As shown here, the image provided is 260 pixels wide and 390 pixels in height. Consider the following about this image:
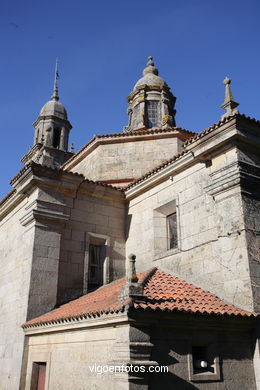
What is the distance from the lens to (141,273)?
8164 mm

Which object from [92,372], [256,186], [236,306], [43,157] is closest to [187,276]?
[236,306]

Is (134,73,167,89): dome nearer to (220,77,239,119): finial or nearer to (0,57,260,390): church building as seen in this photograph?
(0,57,260,390): church building

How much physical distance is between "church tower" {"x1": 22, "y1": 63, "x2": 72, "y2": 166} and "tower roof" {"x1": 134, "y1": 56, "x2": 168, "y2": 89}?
7.54 meters

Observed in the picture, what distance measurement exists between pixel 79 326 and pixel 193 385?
2039 mm

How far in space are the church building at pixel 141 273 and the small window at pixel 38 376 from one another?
27 mm

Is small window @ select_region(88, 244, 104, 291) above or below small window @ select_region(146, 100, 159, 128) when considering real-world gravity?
below

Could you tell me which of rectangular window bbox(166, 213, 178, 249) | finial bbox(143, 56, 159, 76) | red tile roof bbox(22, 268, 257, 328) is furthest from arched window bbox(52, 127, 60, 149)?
red tile roof bbox(22, 268, 257, 328)

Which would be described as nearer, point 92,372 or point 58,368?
point 92,372

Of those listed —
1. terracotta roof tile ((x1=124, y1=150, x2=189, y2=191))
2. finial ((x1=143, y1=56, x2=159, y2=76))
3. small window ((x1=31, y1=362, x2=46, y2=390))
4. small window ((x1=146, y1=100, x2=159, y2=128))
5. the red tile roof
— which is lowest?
small window ((x1=31, y1=362, x2=46, y2=390))

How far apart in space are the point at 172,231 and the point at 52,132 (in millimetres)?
15476

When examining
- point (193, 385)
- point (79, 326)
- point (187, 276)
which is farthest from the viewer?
point (187, 276)

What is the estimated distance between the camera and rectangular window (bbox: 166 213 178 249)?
9.11m

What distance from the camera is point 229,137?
23.4 feet

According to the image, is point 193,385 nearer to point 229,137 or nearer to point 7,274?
point 229,137
